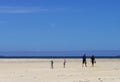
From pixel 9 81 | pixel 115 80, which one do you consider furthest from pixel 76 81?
pixel 9 81

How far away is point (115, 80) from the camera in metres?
23.4

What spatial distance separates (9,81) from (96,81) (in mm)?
4783

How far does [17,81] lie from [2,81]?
0.91m

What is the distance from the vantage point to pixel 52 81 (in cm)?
2348

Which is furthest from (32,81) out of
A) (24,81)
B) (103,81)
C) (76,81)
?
(103,81)

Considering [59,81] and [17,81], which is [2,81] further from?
[59,81]

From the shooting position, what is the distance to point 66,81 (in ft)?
76.0

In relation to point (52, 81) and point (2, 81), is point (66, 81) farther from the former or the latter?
point (2, 81)

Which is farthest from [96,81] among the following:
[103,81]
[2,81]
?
[2,81]

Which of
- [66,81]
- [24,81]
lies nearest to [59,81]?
[66,81]

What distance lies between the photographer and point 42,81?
919 inches

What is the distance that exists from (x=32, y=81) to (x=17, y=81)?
87cm

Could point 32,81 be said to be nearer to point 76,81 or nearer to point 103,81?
point 76,81

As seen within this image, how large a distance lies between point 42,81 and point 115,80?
3.97m
